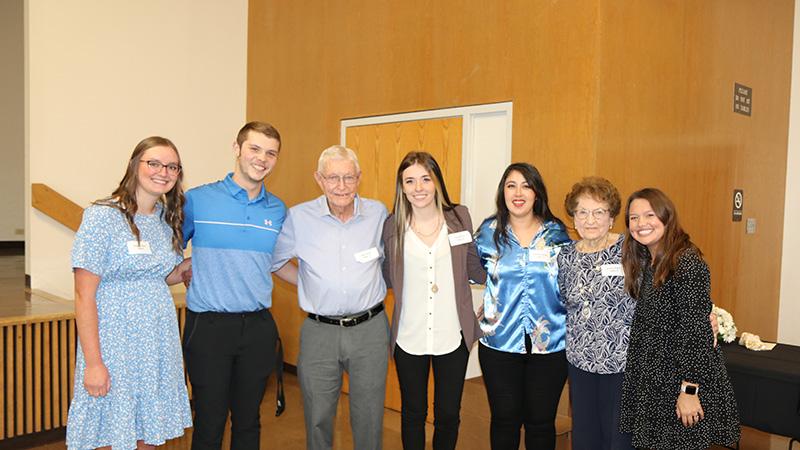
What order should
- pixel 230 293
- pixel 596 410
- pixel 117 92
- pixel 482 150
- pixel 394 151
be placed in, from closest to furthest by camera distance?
pixel 230 293
pixel 596 410
pixel 482 150
pixel 394 151
pixel 117 92

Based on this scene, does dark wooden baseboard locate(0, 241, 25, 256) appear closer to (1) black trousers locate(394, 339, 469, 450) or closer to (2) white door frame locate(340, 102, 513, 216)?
(2) white door frame locate(340, 102, 513, 216)

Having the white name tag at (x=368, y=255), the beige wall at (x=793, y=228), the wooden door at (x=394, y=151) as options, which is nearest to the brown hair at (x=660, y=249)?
the white name tag at (x=368, y=255)

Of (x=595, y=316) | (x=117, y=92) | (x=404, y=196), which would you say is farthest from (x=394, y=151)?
(x=595, y=316)

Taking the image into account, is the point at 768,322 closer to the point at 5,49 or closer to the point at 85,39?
the point at 85,39

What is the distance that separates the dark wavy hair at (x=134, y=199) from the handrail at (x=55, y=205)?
2757 millimetres

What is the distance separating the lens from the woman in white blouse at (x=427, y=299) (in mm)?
2594

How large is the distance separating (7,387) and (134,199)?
2.26m

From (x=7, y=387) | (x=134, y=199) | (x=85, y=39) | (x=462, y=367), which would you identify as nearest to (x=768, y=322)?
(x=462, y=367)

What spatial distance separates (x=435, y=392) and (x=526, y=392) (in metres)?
0.40

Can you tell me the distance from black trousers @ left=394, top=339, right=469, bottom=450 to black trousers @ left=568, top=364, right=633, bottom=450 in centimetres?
49

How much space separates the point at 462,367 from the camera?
264 centimetres

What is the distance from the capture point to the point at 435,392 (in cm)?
265

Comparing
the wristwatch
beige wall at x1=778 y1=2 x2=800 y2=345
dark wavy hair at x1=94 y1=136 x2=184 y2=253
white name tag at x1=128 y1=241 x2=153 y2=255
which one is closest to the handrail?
dark wavy hair at x1=94 y1=136 x2=184 y2=253

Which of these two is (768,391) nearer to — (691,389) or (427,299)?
(691,389)
